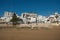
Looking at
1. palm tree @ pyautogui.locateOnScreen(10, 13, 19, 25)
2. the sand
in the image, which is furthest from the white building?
the sand

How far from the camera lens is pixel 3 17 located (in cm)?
432

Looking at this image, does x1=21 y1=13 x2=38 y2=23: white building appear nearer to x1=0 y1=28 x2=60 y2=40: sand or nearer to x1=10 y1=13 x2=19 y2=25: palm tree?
A: x1=10 y1=13 x2=19 y2=25: palm tree

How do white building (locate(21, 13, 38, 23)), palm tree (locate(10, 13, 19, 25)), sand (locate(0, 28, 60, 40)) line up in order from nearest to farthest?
1. sand (locate(0, 28, 60, 40))
2. palm tree (locate(10, 13, 19, 25))
3. white building (locate(21, 13, 38, 23))

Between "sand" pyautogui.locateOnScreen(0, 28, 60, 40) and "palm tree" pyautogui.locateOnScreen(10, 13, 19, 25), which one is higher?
"palm tree" pyautogui.locateOnScreen(10, 13, 19, 25)

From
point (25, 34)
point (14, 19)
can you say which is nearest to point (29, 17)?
point (14, 19)

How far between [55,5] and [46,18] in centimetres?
46

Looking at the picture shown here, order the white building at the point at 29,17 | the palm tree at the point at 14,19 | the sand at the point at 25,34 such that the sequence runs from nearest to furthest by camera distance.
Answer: the sand at the point at 25,34, the palm tree at the point at 14,19, the white building at the point at 29,17

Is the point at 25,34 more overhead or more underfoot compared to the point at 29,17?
more underfoot

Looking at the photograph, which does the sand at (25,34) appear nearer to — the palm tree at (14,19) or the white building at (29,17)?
the palm tree at (14,19)

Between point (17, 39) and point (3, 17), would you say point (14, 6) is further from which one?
point (17, 39)

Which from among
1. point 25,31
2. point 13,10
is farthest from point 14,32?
point 13,10

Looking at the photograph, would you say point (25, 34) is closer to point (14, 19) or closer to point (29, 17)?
point (14, 19)

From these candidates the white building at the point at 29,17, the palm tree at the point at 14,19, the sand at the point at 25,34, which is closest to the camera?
the sand at the point at 25,34

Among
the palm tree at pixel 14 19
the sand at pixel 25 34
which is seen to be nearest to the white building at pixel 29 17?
the palm tree at pixel 14 19
